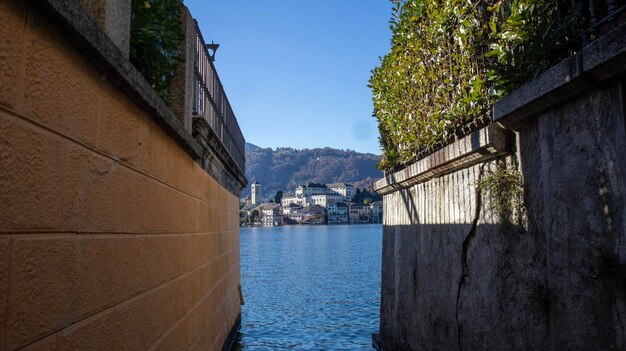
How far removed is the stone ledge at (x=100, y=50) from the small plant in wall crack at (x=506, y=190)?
106 inches

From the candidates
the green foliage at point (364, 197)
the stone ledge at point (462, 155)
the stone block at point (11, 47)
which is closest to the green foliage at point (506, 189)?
the stone ledge at point (462, 155)

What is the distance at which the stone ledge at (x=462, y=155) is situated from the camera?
4.25m

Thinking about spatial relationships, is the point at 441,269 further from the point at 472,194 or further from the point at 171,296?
the point at 171,296

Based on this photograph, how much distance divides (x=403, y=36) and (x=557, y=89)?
13.9 feet

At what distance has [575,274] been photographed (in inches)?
123

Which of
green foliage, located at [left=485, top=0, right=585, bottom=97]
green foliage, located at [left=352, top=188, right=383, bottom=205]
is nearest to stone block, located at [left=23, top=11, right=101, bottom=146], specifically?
green foliage, located at [left=485, top=0, right=585, bottom=97]

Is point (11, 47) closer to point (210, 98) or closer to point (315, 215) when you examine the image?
point (210, 98)

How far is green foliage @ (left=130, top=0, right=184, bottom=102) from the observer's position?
11.8 feet

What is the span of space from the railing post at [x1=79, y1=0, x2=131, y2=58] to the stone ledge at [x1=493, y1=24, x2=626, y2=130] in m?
2.63

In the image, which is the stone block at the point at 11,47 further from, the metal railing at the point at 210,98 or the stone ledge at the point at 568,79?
the metal railing at the point at 210,98

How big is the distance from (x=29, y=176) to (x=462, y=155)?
157 inches

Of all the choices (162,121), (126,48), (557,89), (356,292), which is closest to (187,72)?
(162,121)

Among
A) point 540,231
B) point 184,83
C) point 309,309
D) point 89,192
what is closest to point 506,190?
point 540,231

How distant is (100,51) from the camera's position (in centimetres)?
221
